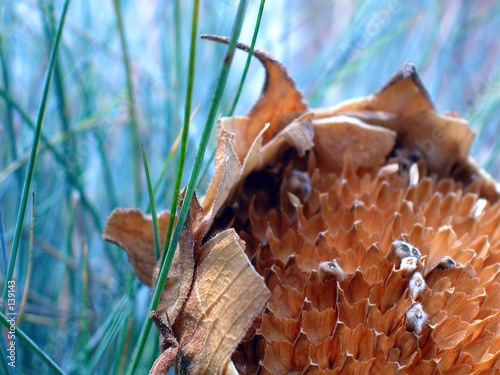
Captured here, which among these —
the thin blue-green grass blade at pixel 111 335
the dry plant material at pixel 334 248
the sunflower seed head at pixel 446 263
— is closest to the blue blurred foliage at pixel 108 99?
the thin blue-green grass blade at pixel 111 335

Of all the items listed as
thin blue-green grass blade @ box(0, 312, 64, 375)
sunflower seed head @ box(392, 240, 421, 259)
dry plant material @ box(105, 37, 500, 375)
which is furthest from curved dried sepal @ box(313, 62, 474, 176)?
thin blue-green grass blade @ box(0, 312, 64, 375)

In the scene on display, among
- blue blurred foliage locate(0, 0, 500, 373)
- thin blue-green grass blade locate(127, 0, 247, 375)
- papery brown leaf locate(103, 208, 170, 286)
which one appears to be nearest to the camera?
thin blue-green grass blade locate(127, 0, 247, 375)

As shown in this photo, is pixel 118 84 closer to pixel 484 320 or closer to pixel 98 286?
pixel 98 286

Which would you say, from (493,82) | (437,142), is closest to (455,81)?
(493,82)

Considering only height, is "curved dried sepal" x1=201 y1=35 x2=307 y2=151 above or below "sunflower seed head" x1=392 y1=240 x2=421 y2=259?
above

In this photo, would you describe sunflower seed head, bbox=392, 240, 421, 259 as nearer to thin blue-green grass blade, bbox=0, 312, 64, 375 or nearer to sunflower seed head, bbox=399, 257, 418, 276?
sunflower seed head, bbox=399, 257, 418, 276

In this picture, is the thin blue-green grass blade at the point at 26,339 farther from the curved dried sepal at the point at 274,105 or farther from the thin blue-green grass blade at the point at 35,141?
the curved dried sepal at the point at 274,105
